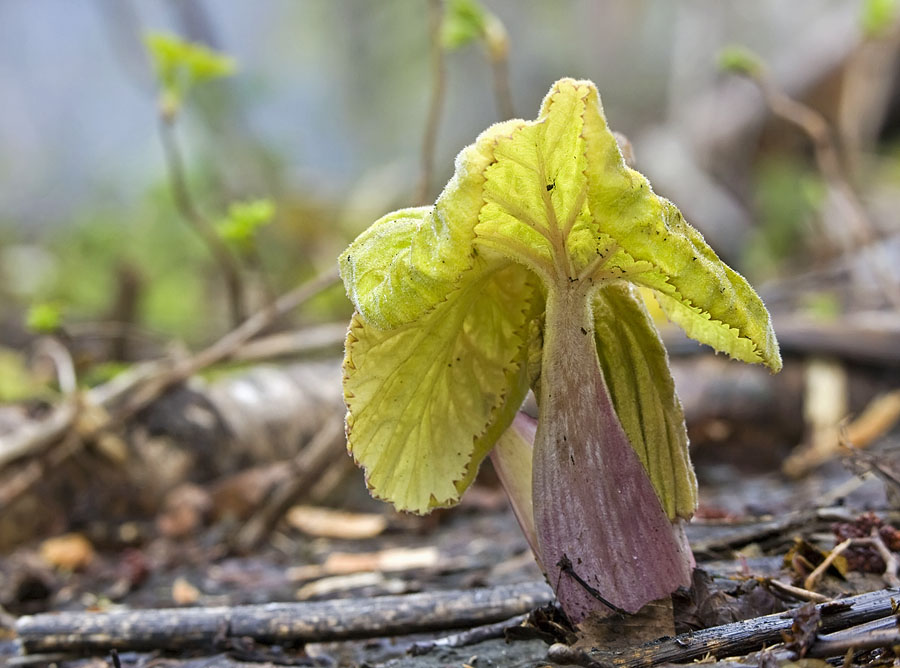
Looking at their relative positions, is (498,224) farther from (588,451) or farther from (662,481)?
(662,481)

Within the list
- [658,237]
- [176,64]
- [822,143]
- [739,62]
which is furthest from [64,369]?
[822,143]

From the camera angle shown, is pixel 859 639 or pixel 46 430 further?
pixel 46 430

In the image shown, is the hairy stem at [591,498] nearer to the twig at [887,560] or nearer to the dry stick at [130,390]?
the twig at [887,560]

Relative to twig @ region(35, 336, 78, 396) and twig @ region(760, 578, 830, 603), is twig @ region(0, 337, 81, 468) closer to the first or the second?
twig @ region(35, 336, 78, 396)

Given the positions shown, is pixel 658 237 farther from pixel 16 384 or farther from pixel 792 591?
pixel 16 384

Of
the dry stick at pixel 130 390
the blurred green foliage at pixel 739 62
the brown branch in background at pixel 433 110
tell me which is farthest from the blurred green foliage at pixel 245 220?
the blurred green foliage at pixel 739 62

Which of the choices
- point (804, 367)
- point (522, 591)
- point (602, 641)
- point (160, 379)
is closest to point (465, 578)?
point (522, 591)
